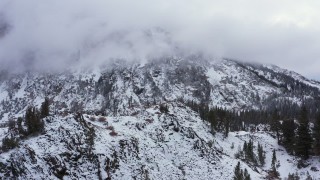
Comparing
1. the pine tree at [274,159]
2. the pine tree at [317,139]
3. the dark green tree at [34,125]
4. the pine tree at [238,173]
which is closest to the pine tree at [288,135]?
the pine tree at [317,139]

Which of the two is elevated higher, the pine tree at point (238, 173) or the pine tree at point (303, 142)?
the pine tree at point (303, 142)

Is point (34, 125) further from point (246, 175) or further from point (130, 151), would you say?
point (246, 175)

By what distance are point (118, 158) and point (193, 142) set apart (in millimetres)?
20771

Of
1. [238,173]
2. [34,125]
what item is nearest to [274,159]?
[238,173]

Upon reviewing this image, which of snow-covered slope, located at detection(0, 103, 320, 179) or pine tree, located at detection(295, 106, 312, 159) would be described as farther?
pine tree, located at detection(295, 106, 312, 159)

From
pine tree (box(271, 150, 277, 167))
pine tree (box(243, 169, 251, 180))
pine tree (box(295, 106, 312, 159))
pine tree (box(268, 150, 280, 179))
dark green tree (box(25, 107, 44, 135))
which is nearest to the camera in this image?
dark green tree (box(25, 107, 44, 135))

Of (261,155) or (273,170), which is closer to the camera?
(273,170)

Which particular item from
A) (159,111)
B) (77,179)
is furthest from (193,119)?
(77,179)

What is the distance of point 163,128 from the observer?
8256 cm

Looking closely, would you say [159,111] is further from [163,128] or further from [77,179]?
[77,179]

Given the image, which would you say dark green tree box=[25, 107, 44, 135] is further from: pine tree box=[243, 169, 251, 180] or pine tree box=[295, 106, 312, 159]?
pine tree box=[295, 106, 312, 159]

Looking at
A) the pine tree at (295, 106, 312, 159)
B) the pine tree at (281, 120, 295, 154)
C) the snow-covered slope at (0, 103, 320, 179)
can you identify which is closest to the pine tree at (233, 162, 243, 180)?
the snow-covered slope at (0, 103, 320, 179)

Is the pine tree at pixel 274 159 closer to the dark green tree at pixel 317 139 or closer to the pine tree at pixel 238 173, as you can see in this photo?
the dark green tree at pixel 317 139

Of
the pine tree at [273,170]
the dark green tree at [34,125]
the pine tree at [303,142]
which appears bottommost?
the pine tree at [273,170]
